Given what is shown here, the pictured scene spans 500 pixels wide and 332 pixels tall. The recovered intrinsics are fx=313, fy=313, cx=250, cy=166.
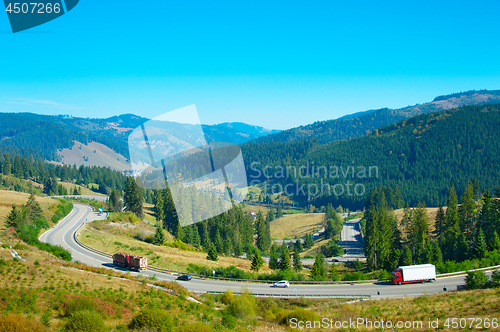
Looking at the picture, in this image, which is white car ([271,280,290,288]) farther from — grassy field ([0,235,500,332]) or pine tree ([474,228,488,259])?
pine tree ([474,228,488,259])

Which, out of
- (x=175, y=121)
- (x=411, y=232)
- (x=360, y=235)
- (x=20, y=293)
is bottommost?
(x=360, y=235)

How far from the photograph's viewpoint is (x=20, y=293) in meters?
Answer: 17.1

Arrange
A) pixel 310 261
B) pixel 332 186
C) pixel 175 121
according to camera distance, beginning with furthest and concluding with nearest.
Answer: pixel 332 186, pixel 310 261, pixel 175 121

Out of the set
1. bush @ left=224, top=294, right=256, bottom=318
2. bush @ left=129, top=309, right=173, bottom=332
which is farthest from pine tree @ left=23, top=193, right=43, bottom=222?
bush @ left=129, top=309, right=173, bottom=332

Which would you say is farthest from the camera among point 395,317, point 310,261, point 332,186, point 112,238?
point 332,186

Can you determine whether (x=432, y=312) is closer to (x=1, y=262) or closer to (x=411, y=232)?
(x=1, y=262)

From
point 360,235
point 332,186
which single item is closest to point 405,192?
point 332,186

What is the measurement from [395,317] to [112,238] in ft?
143

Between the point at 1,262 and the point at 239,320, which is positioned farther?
the point at 1,262

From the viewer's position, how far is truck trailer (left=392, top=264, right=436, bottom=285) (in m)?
32.1

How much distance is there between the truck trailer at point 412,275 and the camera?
3209cm

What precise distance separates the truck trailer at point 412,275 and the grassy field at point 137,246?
20.5 m

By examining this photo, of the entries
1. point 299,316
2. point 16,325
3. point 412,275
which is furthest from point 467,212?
point 16,325
